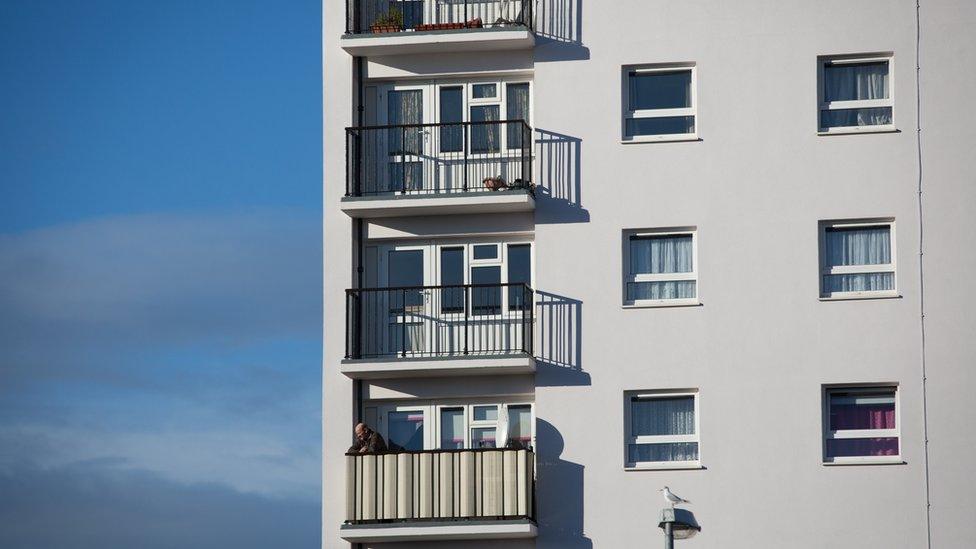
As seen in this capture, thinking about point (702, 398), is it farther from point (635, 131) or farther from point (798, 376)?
point (635, 131)

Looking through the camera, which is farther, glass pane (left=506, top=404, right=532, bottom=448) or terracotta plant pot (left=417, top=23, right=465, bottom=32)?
terracotta plant pot (left=417, top=23, right=465, bottom=32)

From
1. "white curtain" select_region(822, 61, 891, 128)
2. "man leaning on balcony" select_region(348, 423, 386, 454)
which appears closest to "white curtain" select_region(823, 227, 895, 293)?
"white curtain" select_region(822, 61, 891, 128)

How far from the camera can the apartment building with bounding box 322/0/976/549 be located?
31.7m

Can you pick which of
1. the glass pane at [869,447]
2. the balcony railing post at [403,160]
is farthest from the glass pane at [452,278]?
the glass pane at [869,447]

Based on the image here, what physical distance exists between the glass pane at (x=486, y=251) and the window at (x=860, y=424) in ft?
19.6

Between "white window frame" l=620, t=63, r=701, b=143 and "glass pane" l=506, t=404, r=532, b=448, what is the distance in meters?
4.75

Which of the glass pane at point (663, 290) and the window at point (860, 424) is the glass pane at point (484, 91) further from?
the window at point (860, 424)

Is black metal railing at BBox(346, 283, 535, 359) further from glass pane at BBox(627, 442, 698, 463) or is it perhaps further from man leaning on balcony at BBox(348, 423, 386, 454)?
glass pane at BBox(627, 442, 698, 463)

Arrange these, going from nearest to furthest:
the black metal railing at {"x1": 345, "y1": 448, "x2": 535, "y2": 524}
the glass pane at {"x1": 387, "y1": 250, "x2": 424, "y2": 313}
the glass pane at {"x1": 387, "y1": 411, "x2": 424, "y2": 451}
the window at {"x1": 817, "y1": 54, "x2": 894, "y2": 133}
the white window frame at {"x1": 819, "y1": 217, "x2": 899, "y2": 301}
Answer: the black metal railing at {"x1": 345, "y1": 448, "x2": 535, "y2": 524} → the white window frame at {"x1": 819, "y1": 217, "x2": 899, "y2": 301} → the window at {"x1": 817, "y1": 54, "x2": 894, "y2": 133} → the glass pane at {"x1": 387, "y1": 411, "x2": 424, "y2": 451} → the glass pane at {"x1": 387, "y1": 250, "x2": 424, "y2": 313}

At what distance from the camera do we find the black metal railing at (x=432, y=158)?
33625 mm

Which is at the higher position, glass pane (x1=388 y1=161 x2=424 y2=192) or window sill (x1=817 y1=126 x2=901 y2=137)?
window sill (x1=817 y1=126 x2=901 y2=137)

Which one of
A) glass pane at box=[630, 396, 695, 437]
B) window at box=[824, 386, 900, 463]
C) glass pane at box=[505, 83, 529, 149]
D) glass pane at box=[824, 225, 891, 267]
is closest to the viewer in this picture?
window at box=[824, 386, 900, 463]

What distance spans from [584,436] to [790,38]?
7384mm

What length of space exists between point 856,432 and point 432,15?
10.2 m
